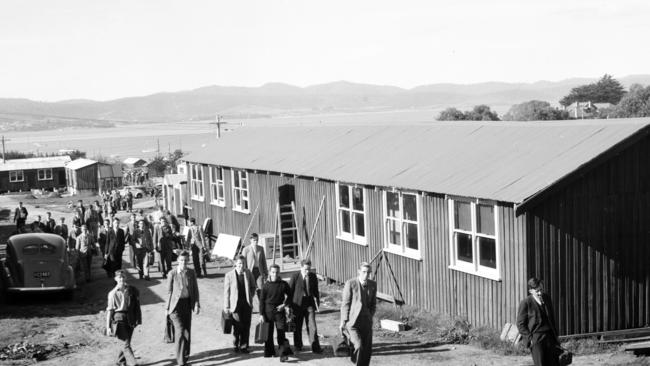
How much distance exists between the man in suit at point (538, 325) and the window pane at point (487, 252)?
17.3 ft

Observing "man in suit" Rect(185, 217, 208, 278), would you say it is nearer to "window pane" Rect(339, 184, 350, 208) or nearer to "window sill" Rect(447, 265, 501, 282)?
"window pane" Rect(339, 184, 350, 208)

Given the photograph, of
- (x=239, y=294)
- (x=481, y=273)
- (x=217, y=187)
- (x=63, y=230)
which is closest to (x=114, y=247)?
(x=63, y=230)

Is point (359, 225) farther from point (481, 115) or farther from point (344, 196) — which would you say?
point (481, 115)

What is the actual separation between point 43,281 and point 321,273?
25.2 ft

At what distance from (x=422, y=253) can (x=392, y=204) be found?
200cm

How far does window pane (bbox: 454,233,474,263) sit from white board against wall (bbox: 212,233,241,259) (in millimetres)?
11040

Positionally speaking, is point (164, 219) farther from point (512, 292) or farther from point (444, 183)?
point (512, 292)

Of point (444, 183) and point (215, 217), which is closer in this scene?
point (444, 183)

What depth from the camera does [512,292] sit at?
17203mm

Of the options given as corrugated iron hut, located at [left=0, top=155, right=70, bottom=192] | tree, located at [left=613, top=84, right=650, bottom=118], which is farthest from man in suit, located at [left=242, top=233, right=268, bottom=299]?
corrugated iron hut, located at [left=0, top=155, right=70, bottom=192]

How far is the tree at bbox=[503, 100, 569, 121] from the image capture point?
77.6 meters

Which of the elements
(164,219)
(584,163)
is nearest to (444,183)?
(584,163)

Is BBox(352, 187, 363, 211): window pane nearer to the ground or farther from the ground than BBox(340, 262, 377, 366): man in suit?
farther from the ground

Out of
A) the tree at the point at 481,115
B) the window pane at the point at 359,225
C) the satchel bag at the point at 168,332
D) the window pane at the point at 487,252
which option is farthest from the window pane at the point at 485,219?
the tree at the point at 481,115
